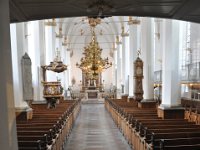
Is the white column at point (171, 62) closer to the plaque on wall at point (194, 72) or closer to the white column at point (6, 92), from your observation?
the plaque on wall at point (194, 72)

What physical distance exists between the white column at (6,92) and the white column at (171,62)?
698cm

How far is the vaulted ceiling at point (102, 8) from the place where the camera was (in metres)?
5.15

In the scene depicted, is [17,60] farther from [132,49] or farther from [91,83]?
[91,83]

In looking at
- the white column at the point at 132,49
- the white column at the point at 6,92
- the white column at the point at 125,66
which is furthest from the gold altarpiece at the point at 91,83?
the white column at the point at 6,92

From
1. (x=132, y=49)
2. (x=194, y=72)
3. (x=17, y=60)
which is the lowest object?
(x=194, y=72)

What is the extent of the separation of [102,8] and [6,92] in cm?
277

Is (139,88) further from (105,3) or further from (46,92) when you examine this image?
(105,3)

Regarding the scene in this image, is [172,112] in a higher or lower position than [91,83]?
higher

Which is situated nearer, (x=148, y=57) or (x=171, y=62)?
(x=171, y=62)

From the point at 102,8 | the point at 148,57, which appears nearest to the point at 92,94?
the point at 148,57

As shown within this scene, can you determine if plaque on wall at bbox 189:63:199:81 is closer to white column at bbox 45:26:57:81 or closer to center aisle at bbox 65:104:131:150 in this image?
center aisle at bbox 65:104:131:150

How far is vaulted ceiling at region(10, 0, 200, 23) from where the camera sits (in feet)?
16.9

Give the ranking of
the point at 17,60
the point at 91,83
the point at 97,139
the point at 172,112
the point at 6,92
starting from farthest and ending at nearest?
the point at 91,83
the point at 97,139
the point at 172,112
the point at 17,60
the point at 6,92

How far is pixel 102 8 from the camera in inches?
201
